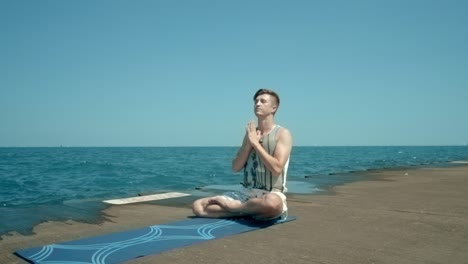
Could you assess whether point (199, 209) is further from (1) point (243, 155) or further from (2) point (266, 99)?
(2) point (266, 99)

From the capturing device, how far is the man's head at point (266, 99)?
4.87 m

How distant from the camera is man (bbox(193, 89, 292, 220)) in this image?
4.61m

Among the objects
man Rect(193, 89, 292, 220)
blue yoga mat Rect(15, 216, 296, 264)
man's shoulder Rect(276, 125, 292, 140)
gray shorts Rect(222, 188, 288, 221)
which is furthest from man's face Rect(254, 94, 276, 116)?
blue yoga mat Rect(15, 216, 296, 264)

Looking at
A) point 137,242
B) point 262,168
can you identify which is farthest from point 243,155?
point 137,242

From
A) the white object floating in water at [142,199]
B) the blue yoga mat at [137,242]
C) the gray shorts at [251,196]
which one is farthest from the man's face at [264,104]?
the white object floating in water at [142,199]

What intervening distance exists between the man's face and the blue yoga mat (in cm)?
143

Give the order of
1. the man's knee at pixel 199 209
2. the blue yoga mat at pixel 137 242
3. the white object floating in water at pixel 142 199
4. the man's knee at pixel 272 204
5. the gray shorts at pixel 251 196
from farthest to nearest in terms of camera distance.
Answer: the white object floating in water at pixel 142 199 < the man's knee at pixel 199 209 < the gray shorts at pixel 251 196 < the man's knee at pixel 272 204 < the blue yoga mat at pixel 137 242

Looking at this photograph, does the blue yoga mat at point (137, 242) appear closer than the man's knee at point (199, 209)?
Yes

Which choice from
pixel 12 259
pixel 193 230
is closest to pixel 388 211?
pixel 193 230

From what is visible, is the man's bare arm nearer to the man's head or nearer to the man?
the man

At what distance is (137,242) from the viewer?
3826 mm

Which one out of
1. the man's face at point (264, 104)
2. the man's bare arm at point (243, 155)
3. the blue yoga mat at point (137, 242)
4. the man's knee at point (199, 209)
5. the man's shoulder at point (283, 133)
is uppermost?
the man's face at point (264, 104)

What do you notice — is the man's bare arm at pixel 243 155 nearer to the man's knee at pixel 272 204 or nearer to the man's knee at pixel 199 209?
the man's knee at pixel 272 204

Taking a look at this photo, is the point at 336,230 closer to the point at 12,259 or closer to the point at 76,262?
the point at 76,262
